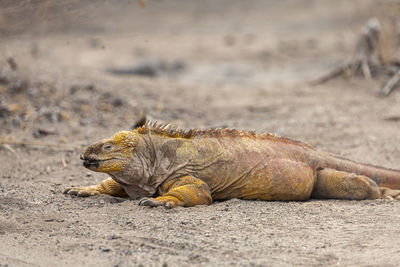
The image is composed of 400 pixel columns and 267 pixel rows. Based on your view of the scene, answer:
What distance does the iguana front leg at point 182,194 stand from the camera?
550cm

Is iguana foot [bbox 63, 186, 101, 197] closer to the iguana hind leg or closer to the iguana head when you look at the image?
the iguana head

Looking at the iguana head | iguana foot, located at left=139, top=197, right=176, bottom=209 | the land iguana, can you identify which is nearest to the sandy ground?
iguana foot, located at left=139, top=197, right=176, bottom=209

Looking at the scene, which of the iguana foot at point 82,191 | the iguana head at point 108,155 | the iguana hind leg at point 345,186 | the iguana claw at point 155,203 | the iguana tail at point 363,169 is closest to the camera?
the iguana claw at point 155,203

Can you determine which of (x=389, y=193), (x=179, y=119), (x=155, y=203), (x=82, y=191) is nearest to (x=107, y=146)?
(x=82, y=191)

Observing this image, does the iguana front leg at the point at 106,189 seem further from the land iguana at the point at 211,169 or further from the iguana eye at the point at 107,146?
the iguana eye at the point at 107,146

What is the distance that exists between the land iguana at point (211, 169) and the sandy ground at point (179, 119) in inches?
7.8

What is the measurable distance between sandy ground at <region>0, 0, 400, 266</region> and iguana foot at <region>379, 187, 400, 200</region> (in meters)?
0.26

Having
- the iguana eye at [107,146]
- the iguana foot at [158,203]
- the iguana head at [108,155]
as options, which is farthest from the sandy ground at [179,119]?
the iguana eye at [107,146]

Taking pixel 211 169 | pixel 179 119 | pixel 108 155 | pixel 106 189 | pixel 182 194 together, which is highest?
pixel 108 155

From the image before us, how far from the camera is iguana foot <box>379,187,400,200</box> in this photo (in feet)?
21.2

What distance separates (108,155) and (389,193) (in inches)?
134

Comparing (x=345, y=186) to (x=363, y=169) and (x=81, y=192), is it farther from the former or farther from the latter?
(x=81, y=192)

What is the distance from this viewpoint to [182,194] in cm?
562

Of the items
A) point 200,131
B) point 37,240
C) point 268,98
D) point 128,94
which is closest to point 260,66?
point 268,98
